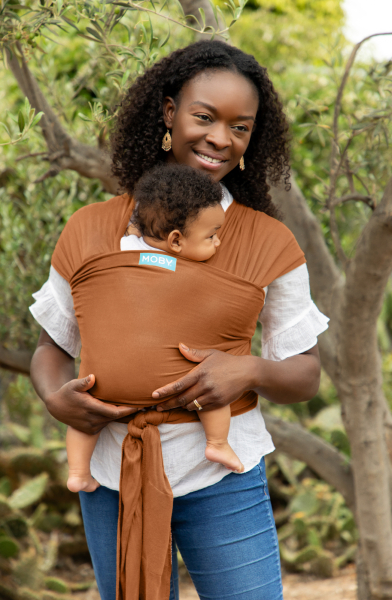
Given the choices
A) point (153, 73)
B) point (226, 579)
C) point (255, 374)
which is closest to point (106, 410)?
point (255, 374)

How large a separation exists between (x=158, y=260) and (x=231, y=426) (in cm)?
48

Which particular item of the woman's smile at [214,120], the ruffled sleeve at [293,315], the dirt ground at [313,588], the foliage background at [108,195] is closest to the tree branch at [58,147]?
the foliage background at [108,195]

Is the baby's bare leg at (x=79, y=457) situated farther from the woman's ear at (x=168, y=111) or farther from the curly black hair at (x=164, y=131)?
the woman's ear at (x=168, y=111)

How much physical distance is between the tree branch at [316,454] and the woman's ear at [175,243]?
1.64 m

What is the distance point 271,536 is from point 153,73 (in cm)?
137

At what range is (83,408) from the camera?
1.46 meters

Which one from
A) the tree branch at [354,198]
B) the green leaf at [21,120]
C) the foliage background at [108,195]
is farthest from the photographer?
the foliage background at [108,195]

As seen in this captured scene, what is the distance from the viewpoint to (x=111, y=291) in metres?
1.46

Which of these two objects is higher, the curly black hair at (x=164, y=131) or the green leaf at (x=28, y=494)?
the curly black hair at (x=164, y=131)

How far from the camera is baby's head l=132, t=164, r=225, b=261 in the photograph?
147 centimetres

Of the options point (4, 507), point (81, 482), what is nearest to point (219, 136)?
point (81, 482)

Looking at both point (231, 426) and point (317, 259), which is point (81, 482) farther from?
point (317, 259)

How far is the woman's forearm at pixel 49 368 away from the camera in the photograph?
162 centimetres

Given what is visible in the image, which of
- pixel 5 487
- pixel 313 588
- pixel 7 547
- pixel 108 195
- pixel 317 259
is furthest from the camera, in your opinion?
pixel 5 487
